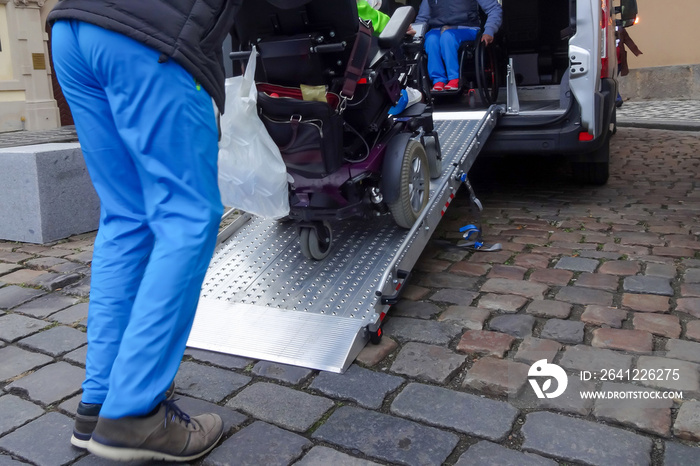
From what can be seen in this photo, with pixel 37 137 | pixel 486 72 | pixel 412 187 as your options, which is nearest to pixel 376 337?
pixel 412 187

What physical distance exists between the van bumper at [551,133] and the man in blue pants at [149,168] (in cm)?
361

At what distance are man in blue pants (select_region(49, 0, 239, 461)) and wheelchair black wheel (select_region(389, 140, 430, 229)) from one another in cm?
162

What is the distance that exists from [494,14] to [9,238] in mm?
4698

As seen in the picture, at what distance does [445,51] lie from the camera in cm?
671

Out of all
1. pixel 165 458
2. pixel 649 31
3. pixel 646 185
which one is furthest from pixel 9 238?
pixel 649 31

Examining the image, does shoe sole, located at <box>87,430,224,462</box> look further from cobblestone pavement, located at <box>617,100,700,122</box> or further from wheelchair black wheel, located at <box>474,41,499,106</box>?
cobblestone pavement, located at <box>617,100,700,122</box>

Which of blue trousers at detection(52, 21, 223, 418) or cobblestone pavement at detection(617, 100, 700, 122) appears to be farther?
cobblestone pavement at detection(617, 100, 700, 122)

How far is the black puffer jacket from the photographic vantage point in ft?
6.78

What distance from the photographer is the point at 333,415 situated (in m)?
2.53

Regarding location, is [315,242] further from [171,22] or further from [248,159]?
[171,22]

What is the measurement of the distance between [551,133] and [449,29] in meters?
2.02

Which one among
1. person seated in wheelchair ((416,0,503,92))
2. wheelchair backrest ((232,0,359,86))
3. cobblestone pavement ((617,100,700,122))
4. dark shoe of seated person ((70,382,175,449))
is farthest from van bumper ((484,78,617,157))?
cobblestone pavement ((617,100,700,122))

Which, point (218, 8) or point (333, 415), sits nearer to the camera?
point (218, 8)

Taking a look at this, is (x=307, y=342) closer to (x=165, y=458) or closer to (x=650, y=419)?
(x=165, y=458)
